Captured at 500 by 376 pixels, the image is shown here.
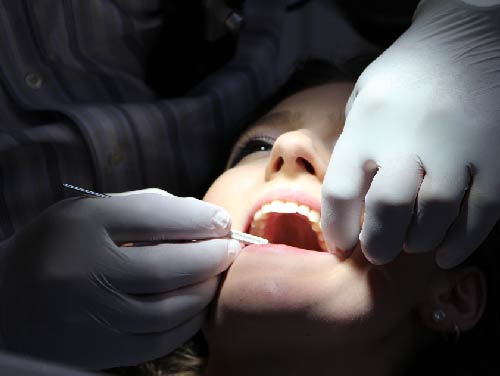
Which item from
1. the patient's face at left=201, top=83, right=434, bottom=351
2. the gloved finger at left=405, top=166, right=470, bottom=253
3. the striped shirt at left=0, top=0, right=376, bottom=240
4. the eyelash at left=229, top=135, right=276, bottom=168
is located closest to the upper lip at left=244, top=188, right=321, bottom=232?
the patient's face at left=201, top=83, right=434, bottom=351

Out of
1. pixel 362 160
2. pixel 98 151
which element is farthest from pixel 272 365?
pixel 98 151

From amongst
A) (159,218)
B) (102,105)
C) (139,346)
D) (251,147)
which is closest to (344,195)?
(159,218)

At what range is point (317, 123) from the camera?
1.38 m

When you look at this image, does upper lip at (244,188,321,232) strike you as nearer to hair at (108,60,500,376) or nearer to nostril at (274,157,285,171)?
nostril at (274,157,285,171)

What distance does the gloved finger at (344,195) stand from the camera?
3.40 ft

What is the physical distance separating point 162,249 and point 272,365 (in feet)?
0.96

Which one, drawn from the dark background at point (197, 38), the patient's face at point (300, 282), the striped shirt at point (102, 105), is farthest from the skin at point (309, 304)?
the dark background at point (197, 38)

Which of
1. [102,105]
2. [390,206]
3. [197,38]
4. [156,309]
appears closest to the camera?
[390,206]

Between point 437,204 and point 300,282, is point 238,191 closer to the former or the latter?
point 300,282

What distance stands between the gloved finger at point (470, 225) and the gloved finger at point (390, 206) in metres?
0.08

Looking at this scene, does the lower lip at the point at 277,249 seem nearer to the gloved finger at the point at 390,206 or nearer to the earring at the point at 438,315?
the gloved finger at the point at 390,206

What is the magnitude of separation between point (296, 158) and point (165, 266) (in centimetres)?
31

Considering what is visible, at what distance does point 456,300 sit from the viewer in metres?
1.24

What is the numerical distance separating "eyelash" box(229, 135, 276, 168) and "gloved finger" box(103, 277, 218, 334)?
17.8 inches
